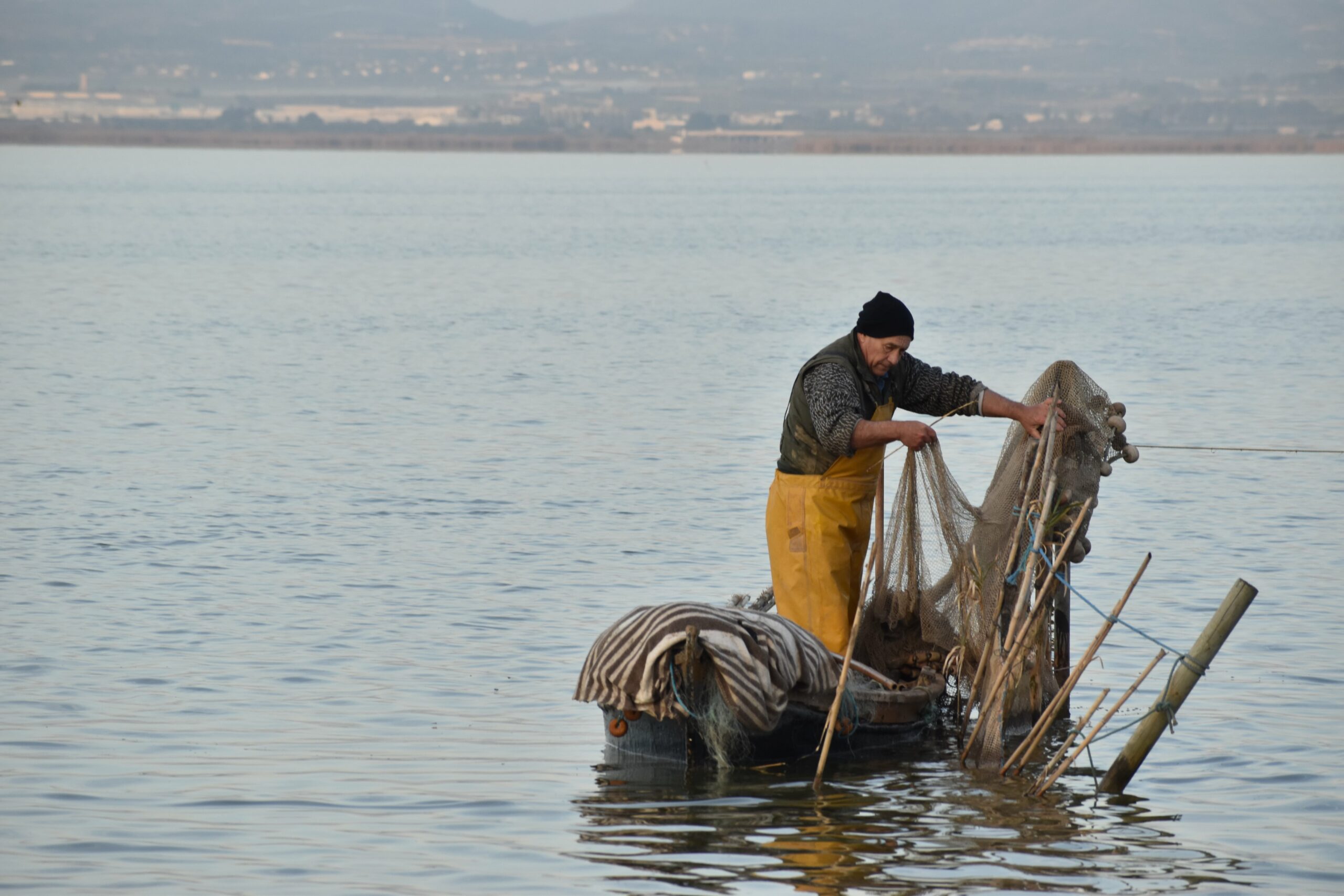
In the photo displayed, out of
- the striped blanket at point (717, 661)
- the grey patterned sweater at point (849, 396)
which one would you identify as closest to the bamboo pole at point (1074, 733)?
the striped blanket at point (717, 661)

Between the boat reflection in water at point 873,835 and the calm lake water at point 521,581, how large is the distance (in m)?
0.02

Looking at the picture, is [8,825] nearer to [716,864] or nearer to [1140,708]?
[716,864]

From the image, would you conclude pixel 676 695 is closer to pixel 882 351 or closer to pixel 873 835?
pixel 873 835

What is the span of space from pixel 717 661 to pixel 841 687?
0.51 meters

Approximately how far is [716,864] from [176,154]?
19926cm

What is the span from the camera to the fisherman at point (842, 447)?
722 centimetres

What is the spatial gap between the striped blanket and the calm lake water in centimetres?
44

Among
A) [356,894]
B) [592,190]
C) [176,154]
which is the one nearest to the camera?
[356,894]

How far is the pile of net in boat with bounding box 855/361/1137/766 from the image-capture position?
747 centimetres

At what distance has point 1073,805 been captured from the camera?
7.13 m

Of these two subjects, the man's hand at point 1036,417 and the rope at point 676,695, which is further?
the man's hand at point 1036,417

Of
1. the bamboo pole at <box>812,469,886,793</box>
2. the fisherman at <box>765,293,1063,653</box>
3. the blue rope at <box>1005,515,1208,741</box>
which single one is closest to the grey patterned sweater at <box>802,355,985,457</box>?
the fisherman at <box>765,293,1063,653</box>

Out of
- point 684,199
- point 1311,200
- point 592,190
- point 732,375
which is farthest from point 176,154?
point 732,375

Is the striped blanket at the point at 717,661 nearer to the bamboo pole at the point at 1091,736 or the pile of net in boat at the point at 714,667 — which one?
the pile of net in boat at the point at 714,667
